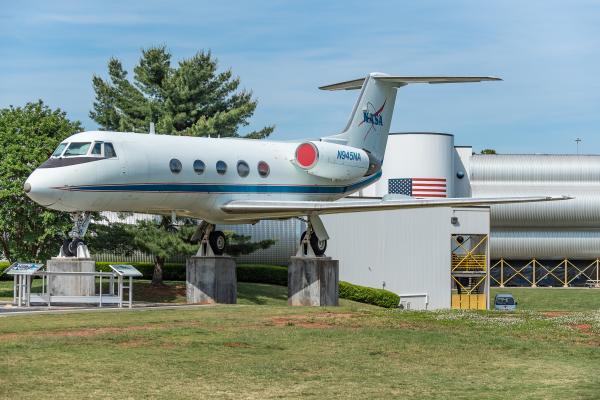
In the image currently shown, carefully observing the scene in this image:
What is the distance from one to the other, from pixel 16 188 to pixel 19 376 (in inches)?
1034

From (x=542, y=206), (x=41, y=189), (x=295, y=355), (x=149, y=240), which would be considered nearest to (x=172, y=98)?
(x=149, y=240)

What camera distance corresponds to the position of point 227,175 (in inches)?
1478

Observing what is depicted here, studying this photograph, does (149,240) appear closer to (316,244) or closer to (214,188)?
(316,244)

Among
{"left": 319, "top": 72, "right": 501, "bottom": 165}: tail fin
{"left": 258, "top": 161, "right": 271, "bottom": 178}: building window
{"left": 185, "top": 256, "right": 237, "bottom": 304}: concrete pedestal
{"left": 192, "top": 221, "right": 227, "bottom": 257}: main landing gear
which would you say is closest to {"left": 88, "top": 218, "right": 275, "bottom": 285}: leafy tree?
{"left": 192, "top": 221, "right": 227, "bottom": 257}: main landing gear

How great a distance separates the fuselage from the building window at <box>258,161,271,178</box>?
1cm

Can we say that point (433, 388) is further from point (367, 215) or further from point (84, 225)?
point (367, 215)

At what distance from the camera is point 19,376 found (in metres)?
18.5

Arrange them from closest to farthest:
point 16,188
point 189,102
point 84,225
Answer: point 84,225 → point 16,188 → point 189,102

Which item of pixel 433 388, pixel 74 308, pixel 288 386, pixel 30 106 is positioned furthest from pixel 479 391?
pixel 30 106

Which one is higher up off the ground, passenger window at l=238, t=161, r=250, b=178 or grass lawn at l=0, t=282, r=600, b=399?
passenger window at l=238, t=161, r=250, b=178

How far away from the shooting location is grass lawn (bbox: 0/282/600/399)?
720 inches

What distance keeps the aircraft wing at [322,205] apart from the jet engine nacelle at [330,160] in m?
1.55

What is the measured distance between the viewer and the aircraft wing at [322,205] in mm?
37375

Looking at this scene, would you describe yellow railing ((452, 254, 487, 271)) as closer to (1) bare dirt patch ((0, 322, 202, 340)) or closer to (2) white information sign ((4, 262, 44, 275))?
(2) white information sign ((4, 262, 44, 275))
